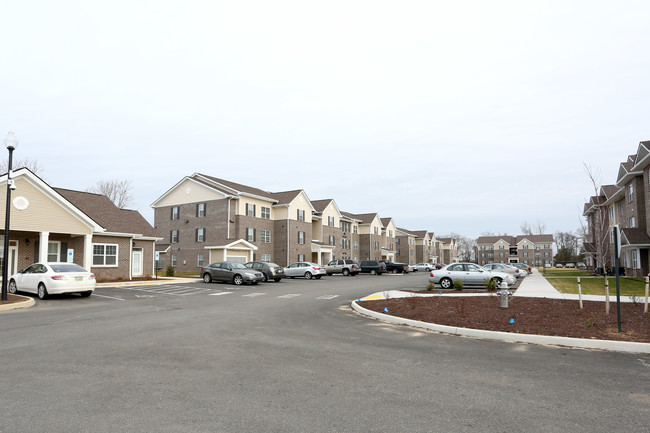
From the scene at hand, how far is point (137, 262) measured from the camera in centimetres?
3050

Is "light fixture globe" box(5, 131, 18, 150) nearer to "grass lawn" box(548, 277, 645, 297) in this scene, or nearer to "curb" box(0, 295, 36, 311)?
"curb" box(0, 295, 36, 311)

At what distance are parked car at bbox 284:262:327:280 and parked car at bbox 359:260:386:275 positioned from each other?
1061 centimetres

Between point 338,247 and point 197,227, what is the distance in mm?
22246

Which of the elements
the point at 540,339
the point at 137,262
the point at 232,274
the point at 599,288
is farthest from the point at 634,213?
the point at 137,262

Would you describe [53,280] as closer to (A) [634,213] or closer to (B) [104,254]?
(B) [104,254]

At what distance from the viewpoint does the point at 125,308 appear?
47.3 feet

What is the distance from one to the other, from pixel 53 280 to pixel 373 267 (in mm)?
32894

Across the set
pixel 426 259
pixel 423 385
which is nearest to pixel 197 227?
pixel 423 385

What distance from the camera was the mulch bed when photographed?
917 centimetres

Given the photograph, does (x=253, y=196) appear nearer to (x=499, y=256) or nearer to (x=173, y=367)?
(x=173, y=367)

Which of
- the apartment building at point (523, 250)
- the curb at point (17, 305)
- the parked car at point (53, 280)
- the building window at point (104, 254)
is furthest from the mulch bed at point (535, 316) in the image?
the apartment building at point (523, 250)

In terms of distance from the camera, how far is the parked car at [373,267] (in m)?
45.0

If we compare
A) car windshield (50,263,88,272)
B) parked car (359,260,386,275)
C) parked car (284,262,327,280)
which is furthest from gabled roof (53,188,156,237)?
parked car (359,260,386,275)

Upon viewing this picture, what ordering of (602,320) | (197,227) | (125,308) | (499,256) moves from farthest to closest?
(499,256), (197,227), (125,308), (602,320)
